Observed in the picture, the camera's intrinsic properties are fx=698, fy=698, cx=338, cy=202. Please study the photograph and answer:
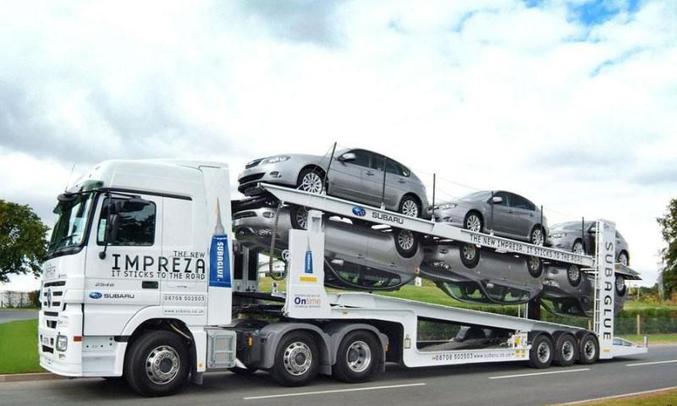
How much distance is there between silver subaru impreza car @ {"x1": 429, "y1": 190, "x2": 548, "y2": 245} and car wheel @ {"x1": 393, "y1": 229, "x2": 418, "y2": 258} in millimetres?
1059

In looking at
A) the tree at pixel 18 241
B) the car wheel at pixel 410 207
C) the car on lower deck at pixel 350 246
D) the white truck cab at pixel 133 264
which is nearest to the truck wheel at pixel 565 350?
the car on lower deck at pixel 350 246

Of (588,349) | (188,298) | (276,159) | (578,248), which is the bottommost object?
(588,349)

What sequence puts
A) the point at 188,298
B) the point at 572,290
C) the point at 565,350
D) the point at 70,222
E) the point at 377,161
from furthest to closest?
the point at 572,290, the point at 565,350, the point at 377,161, the point at 188,298, the point at 70,222

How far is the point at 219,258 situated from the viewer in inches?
403

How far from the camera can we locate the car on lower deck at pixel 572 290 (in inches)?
628

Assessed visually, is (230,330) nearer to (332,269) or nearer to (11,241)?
(332,269)

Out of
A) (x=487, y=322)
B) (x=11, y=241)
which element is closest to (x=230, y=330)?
(x=487, y=322)

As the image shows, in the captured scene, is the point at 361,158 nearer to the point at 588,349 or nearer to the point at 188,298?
the point at 188,298

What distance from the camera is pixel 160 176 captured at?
32.7ft

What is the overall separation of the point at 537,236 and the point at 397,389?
6140 mm

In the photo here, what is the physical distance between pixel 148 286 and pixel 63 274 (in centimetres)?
111

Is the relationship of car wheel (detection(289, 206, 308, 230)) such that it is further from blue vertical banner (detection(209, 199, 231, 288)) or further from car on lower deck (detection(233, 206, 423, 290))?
blue vertical banner (detection(209, 199, 231, 288))

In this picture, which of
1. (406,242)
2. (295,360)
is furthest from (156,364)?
(406,242)

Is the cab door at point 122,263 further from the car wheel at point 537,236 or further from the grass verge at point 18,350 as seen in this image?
the car wheel at point 537,236
